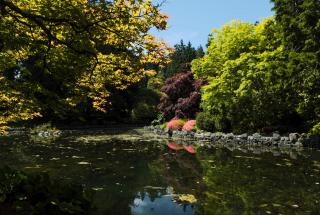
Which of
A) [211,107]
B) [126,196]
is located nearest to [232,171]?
[126,196]

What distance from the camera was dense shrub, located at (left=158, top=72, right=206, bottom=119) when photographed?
34906 mm

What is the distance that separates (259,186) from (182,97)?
91.1ft

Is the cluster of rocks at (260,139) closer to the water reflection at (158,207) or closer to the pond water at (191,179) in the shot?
the pond water at (191,179)

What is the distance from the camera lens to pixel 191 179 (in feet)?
36.8

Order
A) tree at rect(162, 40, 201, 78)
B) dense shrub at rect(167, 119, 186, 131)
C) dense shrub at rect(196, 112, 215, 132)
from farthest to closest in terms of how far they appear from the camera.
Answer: tree at rect(162, 40, 201, 78), dense shrub at rect(167, 119, 186, 131), dense shrub at rect(196, 112, 215, 132)

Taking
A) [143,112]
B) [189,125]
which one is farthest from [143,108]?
[189,125]

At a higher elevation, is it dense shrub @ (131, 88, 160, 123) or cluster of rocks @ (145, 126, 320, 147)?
dense shrub @ (131, 88, 160, 123)

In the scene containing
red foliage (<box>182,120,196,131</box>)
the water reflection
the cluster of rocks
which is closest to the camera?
the water reflection

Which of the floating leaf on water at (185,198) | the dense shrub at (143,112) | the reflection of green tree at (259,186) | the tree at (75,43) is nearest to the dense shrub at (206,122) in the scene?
the reflection of green tree at (259,186)


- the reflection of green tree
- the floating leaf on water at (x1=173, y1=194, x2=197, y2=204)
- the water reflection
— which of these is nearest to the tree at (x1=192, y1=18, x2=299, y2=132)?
the reflection of green tree

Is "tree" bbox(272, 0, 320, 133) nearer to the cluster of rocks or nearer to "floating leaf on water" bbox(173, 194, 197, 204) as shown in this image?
the cluster of rocks

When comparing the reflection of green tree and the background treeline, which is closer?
the reflection of green tree

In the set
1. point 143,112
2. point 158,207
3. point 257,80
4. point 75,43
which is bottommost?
point 158,207

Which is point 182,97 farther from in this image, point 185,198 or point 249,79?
point 185,198
